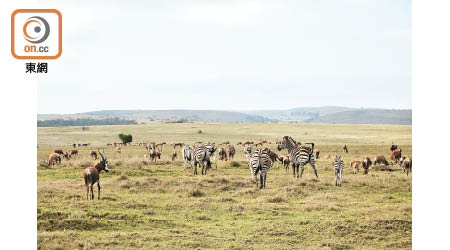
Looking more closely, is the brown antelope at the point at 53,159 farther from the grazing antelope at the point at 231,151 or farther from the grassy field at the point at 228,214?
the grazing antelope at the point at 231,151

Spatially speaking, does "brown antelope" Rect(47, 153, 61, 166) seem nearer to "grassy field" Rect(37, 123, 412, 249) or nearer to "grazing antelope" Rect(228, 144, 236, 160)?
"grassy field" Rect(37, 123, 412, 249)

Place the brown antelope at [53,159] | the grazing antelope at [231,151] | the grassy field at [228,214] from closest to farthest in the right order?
the grassy field at [228,214], the brown antelope at [53,159], the grazing antelope at [231,151]

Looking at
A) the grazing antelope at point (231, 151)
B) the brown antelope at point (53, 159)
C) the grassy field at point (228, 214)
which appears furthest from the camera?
the grazing antelope at point (231, 151)

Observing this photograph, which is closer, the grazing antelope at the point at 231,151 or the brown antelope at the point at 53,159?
the brown antelope at the point at 53,159

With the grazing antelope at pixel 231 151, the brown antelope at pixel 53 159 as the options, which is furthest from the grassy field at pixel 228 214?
the grazing antelope at pixel 231 151

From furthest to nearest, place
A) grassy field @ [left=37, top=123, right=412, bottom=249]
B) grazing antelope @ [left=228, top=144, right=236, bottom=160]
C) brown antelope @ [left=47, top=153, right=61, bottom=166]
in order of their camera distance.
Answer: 1. grazing antelope @ [left=228, top=144, right=236, bottom=160]
2. brown antelope @ [left=47, top=153, right=61, bottom=166]
3. grassy field @ [left=37, top=123, right=412, bottom=249]

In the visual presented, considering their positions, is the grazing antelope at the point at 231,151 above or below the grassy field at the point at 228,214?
above

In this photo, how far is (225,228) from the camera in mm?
14938

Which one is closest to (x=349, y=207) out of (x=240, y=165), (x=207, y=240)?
(x=207, y=240)

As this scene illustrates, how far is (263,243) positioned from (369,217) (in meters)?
4.66

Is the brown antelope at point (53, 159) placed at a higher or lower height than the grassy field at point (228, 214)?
higher

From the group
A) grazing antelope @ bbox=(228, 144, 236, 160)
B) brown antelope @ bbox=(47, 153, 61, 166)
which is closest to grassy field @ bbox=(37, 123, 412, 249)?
brown antelope @ bbox=(47, 153, 61, 166)

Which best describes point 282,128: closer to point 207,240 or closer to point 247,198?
Answer: point 247,198

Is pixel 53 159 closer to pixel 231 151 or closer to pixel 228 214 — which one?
pixel 231 151
